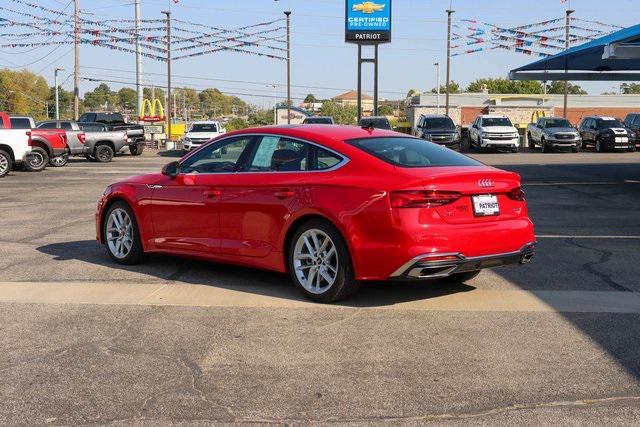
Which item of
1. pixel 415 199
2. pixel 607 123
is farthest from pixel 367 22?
pixel 415 199

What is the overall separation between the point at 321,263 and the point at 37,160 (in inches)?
842

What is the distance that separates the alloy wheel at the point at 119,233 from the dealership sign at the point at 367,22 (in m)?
45.4

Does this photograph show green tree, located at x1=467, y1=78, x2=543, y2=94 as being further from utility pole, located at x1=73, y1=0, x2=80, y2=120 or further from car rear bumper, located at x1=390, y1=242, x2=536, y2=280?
car rear bumper, located at x1=390, y1=242, x2=536, y2=280

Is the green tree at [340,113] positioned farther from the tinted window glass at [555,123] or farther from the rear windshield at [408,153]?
the rear windshield at [408,153]

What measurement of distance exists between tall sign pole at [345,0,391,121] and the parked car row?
19932mm

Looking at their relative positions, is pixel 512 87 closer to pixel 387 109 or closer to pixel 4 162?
pixel 387 109

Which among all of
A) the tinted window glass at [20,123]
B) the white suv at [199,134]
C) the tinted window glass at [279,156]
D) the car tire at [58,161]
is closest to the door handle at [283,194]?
the tinted window glass at [279,156]

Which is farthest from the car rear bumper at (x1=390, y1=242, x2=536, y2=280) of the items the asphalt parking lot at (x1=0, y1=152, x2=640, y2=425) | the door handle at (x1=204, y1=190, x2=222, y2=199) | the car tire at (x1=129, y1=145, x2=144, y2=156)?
the car tire at (x1=129, y1=145, x2=144, y2=156)

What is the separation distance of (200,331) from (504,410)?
98.2 inches

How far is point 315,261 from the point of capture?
258 inches

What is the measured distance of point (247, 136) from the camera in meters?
7.39

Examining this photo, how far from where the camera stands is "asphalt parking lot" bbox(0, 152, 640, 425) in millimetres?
4230

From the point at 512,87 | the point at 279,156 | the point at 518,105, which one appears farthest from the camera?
the point at 512,87

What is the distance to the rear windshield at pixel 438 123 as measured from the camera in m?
37.0
